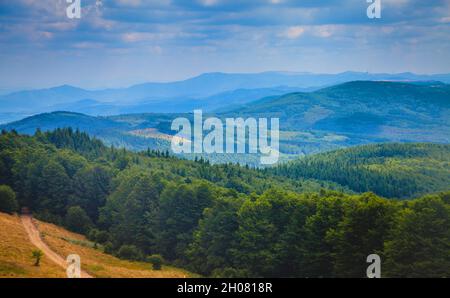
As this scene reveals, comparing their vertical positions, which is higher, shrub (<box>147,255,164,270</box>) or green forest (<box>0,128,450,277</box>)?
green forest (<box>0,128,450,277</box>)

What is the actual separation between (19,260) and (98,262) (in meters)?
17.6

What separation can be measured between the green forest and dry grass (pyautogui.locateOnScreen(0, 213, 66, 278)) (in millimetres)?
23149

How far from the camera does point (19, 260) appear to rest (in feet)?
192

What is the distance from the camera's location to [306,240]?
269 feet

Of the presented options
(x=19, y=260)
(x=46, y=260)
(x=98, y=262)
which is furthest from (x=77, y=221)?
(x=19, y=260)

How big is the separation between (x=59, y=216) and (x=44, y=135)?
68072mm

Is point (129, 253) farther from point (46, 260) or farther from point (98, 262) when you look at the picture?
point (46, 260)

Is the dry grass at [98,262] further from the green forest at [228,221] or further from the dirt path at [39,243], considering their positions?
the green forest at [228,221]

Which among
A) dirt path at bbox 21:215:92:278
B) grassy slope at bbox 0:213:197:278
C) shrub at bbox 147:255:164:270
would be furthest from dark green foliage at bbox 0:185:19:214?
shrub at bbox 147:255:164:270

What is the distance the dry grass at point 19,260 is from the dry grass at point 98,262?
11.8 ft

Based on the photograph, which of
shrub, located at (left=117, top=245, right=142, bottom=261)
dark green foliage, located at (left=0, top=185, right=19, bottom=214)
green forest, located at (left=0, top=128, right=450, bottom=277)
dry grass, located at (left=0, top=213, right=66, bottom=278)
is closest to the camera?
dry grass, located at (left=0, top=213, right=66, bottom=278)

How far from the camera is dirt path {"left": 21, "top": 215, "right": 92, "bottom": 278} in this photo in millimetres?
→ 61731

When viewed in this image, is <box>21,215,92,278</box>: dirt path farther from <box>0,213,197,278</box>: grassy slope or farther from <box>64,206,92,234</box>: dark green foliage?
<box>64,206,92,234</box>: dark green foliage
